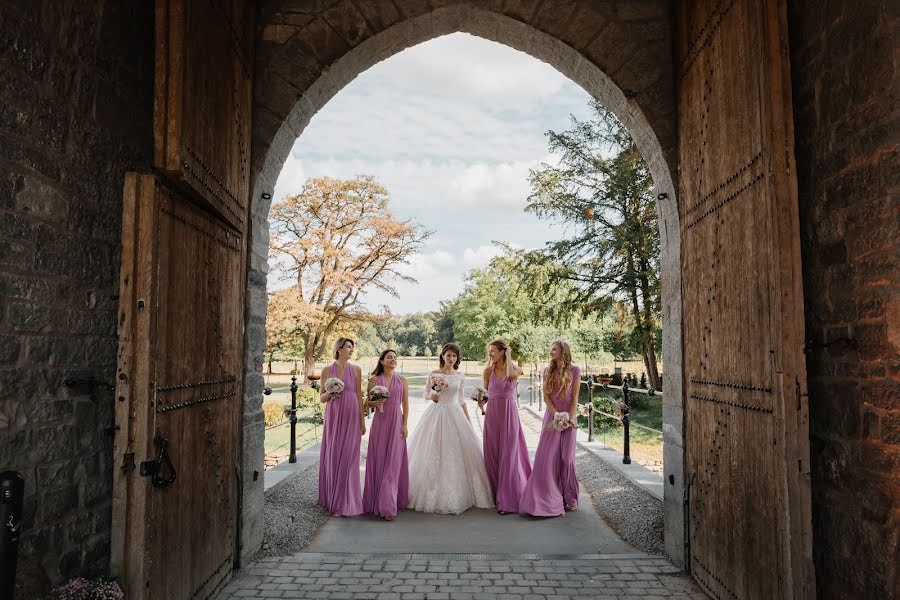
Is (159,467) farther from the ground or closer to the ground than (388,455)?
farther from the ground

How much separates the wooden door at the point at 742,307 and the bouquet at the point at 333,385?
3.65 meters

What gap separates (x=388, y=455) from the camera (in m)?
6.70

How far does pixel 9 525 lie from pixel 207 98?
99.6 inches

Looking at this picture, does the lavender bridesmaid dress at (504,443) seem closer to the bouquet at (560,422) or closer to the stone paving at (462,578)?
the bouquet at (560,422)

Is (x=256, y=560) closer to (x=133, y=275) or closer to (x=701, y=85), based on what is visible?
(x=133, y=275)

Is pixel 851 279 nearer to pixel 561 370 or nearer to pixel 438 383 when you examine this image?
pixel 561 370

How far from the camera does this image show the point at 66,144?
10.1 feet

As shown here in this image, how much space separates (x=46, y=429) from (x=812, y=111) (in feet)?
14.3

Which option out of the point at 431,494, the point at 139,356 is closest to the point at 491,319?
the point at 431,494

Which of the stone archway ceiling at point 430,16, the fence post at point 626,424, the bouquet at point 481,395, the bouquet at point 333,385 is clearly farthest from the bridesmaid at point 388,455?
the fence post at point 626,424

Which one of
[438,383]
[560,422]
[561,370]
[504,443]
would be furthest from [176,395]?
[561,370]

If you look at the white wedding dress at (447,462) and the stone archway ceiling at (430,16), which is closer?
the stone archway ceiling at (430,16)

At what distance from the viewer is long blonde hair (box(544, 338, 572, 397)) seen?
686 cm

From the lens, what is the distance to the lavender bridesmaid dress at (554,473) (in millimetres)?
6480
